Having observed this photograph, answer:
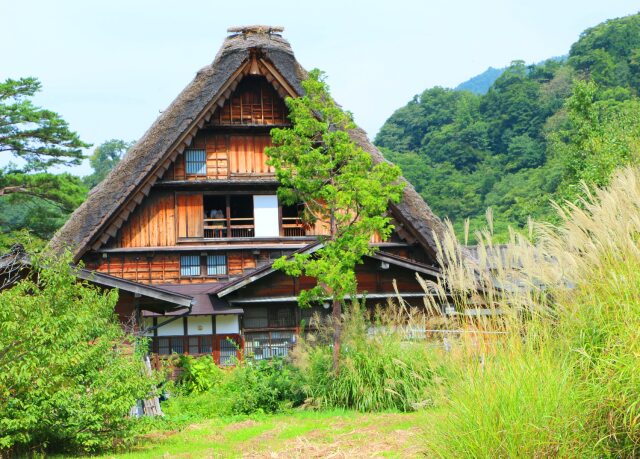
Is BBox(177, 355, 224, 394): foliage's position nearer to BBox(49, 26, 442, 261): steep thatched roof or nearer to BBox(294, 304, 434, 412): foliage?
BBox(49, 26, 442, 261): steep thatched roof

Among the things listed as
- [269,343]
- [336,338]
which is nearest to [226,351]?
[269,343]

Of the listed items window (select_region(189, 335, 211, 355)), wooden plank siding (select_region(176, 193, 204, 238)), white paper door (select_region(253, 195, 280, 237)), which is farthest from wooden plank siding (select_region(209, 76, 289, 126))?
window (select_region(189, 335, 211, 355))

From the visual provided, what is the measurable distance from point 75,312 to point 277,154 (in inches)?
205

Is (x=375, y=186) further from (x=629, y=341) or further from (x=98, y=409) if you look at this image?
(x=629, y=341)

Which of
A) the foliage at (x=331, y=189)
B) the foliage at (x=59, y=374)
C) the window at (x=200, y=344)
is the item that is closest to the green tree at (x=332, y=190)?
the foliage at (x=331, y=189)

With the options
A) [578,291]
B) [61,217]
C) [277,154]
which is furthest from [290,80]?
[61,217]

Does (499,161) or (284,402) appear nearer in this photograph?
(284,402)

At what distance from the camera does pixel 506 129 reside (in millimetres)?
57781

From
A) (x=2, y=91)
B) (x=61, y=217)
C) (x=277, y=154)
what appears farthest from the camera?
(x=61, y=217)

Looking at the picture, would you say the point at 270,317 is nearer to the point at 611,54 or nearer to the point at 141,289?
the point at 141,289

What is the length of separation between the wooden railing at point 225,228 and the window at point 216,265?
0.53m

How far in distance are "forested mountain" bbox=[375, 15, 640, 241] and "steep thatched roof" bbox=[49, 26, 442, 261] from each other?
21.8 meters

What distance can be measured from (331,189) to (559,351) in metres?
6.92

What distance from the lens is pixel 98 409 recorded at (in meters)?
9.67
